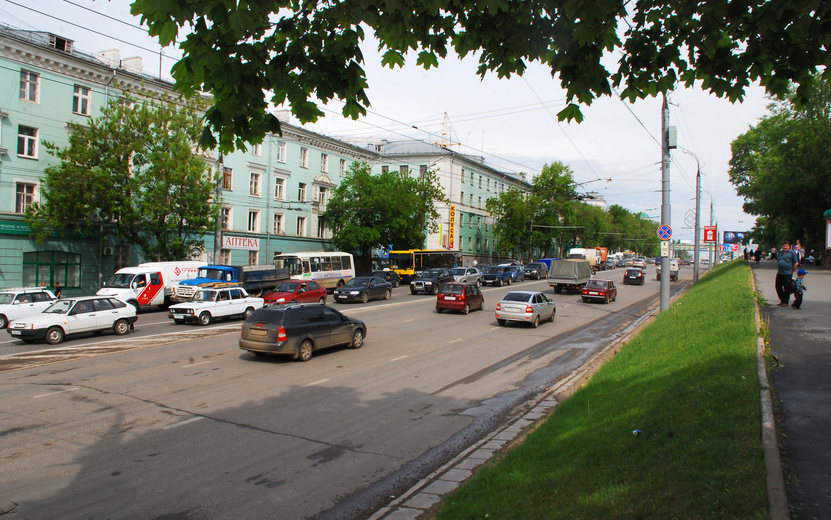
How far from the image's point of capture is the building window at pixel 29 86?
29.3 meters

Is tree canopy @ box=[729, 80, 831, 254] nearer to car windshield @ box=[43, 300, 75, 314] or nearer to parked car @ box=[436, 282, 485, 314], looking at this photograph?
parked car @ box=[436, 282, 485, 314]

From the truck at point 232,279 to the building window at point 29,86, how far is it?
492 inches

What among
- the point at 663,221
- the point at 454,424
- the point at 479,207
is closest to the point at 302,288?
the point at 663,221

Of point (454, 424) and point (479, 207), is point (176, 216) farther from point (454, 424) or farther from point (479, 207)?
point (479, 207)

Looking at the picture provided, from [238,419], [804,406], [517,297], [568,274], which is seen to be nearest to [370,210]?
[568,274]

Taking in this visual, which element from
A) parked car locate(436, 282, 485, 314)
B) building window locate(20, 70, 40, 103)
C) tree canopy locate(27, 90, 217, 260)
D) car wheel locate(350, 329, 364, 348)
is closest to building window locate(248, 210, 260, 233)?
tree canopy locate(27, 90, 217, 260)

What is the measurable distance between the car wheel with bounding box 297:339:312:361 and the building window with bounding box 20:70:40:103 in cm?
2505

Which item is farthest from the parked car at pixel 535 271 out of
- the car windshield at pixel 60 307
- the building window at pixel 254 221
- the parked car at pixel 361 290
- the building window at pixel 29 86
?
the car windshield at pixel 60 307

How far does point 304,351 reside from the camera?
48.8 feet

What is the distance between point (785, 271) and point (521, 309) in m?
9.10

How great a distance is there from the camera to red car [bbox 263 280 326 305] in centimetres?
2688

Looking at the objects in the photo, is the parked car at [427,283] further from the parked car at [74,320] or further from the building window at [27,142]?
the building window at [27,142]

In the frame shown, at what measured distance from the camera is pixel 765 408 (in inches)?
250

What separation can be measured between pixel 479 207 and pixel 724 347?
6752cm
